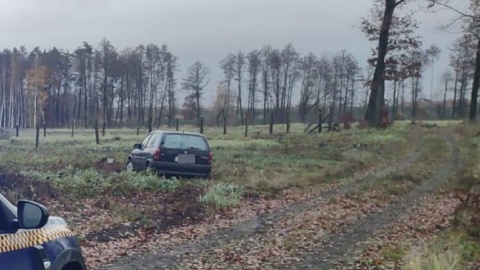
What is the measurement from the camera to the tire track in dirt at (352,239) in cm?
845

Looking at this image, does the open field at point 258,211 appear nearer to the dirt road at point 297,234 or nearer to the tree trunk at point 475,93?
the dirt road at point 297,234

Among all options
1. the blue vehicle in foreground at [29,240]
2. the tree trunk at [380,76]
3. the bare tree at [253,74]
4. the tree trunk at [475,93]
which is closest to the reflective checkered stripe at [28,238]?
the blue vehicle in foreground at [29,240]

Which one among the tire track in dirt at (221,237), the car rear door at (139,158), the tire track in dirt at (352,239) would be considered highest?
the car rear door at (139,158)

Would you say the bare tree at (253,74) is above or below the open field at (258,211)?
above

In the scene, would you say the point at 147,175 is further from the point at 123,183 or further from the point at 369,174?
the point at 369,174

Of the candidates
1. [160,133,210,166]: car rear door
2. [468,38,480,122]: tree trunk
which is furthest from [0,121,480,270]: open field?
[468,38,480,122]: tree trunk

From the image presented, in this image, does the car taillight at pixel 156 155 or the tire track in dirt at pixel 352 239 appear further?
the car taillight at pixel 156 155

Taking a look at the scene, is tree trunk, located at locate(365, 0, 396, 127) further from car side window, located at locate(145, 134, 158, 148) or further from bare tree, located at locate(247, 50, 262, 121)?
bare tree, located at locate(247, 50, 262, 121)

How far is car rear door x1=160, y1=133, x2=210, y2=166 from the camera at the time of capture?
16.8 m

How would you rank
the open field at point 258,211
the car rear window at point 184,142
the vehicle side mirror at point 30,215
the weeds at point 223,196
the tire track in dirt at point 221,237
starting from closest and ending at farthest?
the vehicle side mirror at point 30,215, the tire track in dirt at point 221,237, the open field at point 258,211, the weeds at point 223,196, the car rear window at point 184,142

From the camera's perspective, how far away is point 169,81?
287 ft

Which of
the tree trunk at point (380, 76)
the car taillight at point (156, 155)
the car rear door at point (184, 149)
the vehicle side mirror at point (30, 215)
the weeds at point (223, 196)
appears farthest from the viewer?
the tree trunk at point (380, 76)

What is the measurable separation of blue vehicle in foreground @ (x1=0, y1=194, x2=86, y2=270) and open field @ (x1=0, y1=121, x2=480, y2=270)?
4.05 metres

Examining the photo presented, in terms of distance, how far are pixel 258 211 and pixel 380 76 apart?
25274 mm
